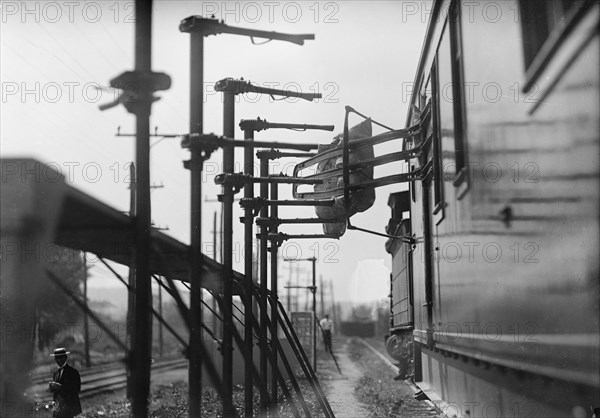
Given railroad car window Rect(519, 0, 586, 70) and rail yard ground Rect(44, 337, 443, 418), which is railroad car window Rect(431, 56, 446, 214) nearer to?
railroad car window Rect(519, 0, 586, 70)

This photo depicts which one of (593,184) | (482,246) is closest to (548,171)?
(593,184)

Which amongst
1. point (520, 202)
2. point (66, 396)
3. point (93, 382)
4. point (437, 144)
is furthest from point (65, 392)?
point (93, 382)

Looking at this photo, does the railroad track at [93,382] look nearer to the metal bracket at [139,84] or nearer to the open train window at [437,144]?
the open train window at [437,144]

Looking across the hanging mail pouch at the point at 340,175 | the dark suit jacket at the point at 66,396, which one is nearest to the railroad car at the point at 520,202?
the hanging mail pouch at the point at 340,175

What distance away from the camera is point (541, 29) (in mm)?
2742

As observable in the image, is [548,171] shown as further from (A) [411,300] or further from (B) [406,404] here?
(B) [406,404]

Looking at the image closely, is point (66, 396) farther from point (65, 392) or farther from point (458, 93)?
point (458, 93)

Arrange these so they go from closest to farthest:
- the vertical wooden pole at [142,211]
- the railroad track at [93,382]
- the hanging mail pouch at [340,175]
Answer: the vertical wooden pole at [142,211]
the hanging mail pouch at [340,175]
the railroad track at [93,382]

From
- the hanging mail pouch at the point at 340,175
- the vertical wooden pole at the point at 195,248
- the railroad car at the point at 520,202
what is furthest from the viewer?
the hanging mail pouch at the point at 340,175

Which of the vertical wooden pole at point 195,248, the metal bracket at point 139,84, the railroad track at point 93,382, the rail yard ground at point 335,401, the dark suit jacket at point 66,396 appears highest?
the metal bracket at point 139,84

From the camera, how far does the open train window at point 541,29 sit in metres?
2.28

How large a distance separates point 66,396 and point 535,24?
24.6 feet

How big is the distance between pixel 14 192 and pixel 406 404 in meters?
9.72

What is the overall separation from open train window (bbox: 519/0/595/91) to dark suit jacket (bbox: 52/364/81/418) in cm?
739
